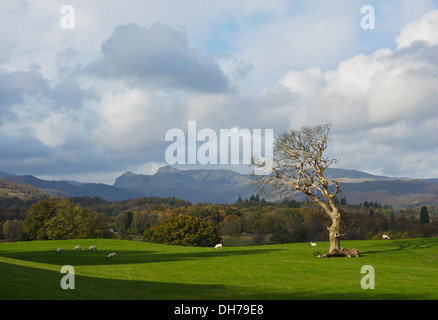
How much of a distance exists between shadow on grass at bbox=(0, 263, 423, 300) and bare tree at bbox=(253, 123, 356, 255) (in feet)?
74.4

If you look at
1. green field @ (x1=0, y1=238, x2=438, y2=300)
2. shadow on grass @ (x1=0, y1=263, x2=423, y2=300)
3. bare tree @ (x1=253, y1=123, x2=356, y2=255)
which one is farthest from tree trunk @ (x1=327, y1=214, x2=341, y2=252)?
shadow on grass @ (x1=0, y1=263, x2=423, y2=300)

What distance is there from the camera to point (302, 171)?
45812mm

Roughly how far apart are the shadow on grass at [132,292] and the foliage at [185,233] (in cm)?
6198

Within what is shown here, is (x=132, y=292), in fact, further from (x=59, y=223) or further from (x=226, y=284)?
(x=59, y=223)

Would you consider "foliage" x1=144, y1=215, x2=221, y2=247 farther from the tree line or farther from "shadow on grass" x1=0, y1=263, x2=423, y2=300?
"shadow on grass" x1=0, y1=263, x2=423, y2=300

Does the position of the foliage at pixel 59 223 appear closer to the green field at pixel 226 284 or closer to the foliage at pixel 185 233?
the foliage at pixel 185 233

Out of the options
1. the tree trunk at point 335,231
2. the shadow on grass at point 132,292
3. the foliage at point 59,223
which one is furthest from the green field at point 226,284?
the foliage at point 59,223

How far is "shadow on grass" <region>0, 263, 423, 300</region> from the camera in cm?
1734

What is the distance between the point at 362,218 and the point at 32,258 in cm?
12967


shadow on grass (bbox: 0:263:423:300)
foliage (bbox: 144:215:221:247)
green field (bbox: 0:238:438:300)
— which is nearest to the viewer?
shadow on grass (bbox: 0:263:423:300)

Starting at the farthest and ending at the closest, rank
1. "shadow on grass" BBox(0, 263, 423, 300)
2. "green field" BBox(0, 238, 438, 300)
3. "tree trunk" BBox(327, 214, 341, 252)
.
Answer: "tree trunk" BBox(327, 214, 341, 252)
"green field" BBox(0, 238, 438, 300)
"shadow on grass" BBox(0, 263, 423, 300)

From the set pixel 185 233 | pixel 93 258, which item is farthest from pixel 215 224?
pixel 93 258
